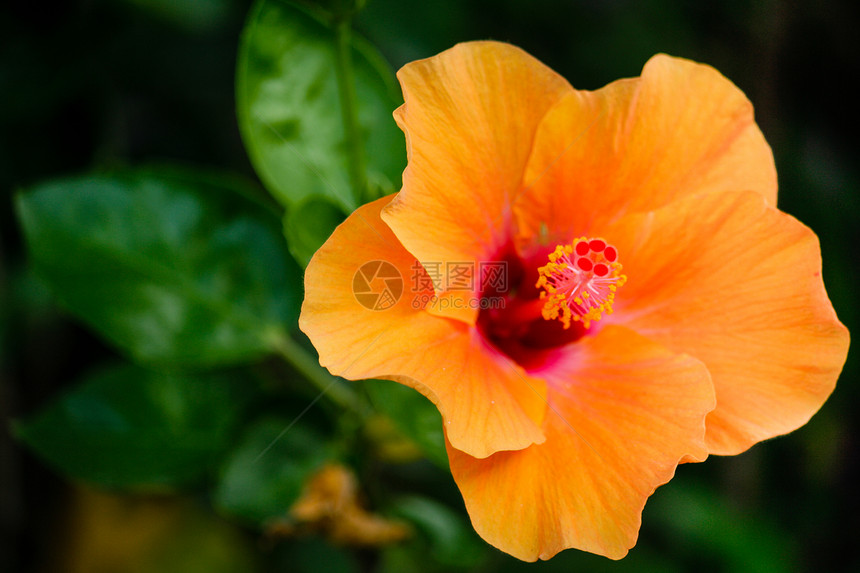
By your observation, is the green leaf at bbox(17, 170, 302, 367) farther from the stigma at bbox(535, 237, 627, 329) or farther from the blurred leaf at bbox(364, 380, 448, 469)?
the stigma at bbox(535, 237, 627, 329)

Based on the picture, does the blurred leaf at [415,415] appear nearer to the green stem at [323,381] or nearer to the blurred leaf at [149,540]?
the green stem at [323,381]

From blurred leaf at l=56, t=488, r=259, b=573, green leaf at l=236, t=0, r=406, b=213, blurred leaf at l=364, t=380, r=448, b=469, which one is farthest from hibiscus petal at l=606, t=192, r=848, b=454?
blurred leaf at l=56, t=488, r=259, b=573

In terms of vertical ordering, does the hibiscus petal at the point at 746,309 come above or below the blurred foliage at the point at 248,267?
above

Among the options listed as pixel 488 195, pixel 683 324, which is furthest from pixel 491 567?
pixel 488 195

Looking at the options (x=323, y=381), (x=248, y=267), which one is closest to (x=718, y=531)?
(x=323, y=381)

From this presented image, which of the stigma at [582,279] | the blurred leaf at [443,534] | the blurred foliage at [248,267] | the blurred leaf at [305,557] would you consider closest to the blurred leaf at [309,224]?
the blurred foliage at [248,267]

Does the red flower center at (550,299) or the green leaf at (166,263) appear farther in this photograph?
the green leaf at (166,263)

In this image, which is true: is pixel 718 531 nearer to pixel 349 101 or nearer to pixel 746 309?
pixel 746 309
